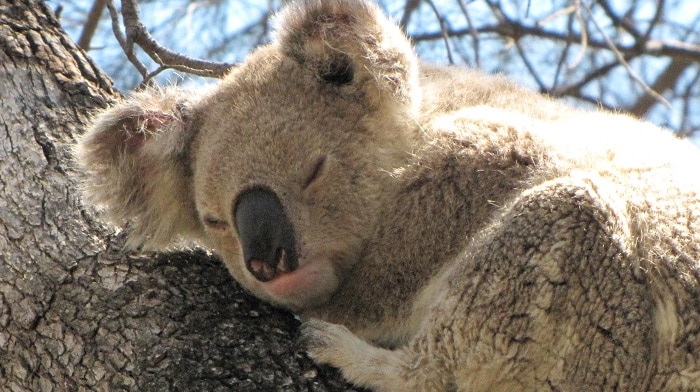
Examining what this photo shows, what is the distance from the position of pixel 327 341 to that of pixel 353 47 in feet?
4.16

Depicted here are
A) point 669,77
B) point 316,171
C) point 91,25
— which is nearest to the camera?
point 316,171

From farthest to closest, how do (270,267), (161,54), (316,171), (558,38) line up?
(558,38) < (161,54) < (316,171) < (270,267)

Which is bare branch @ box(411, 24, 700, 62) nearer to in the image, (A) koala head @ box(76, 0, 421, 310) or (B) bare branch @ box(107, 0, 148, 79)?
(B) bare branch @ box(107, 0, 148, 79)

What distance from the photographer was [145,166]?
12.7 ft

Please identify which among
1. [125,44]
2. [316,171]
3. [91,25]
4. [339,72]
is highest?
[339,72]

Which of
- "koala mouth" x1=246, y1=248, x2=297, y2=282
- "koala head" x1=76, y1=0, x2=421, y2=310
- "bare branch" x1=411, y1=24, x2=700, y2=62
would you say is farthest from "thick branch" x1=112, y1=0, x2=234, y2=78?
"bare branch" x1=411, y1=24, x2=700, y2=62

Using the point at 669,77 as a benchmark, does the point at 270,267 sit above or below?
below

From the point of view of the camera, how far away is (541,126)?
3586mm

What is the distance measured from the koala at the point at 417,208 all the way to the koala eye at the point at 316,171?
0.04ft

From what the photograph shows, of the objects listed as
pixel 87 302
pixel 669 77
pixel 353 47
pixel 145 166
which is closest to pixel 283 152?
pixel 353 47

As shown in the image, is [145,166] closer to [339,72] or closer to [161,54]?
[161,54]

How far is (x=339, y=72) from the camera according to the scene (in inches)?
149

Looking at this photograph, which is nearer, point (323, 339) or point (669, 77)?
point (323, 339)

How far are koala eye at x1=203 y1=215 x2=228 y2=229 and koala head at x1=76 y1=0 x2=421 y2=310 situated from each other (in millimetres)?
10
